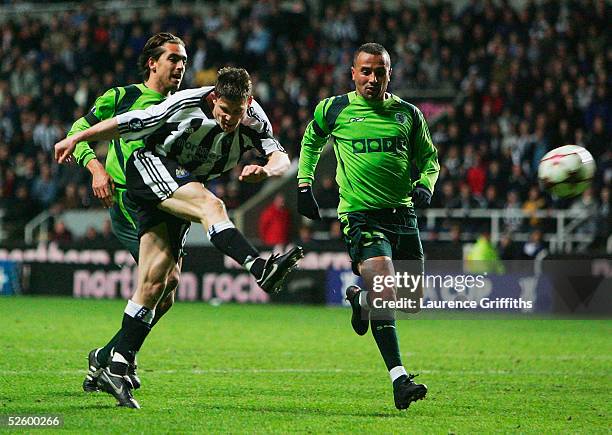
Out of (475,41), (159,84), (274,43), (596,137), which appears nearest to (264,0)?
(274,43)

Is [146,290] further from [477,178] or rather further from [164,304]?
[477,178]

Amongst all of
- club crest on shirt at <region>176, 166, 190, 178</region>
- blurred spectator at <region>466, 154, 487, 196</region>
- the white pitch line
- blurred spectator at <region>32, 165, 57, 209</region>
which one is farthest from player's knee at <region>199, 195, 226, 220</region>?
blurred spectator at <region>32, 165, 57, 209</region>

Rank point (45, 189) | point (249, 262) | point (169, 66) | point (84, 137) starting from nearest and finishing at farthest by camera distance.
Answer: point (249, 262)
point (84, 137)
point (169, 66)
point (45, 189)

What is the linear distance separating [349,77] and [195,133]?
16.2 metres

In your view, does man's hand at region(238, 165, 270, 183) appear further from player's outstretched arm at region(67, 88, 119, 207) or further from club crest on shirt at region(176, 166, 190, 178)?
player's outstretched arm at region(67, 88, 119, 207)

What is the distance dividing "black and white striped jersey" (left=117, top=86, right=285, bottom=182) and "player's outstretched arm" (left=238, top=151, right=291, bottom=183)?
0.09m

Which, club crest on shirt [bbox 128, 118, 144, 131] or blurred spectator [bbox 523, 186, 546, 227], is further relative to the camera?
blurred spectator [bbox 523, 186, 546, 227]

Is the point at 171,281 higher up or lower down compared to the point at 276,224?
higher up

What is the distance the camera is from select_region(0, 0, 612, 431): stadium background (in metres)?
19.0

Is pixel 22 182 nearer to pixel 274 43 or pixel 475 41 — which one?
pixel 274 43

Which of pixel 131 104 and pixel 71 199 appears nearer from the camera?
pixel 131 104

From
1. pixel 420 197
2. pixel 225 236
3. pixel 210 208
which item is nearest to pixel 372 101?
pixel 420 197

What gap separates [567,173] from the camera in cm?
921

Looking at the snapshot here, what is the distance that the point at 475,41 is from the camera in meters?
23.0
